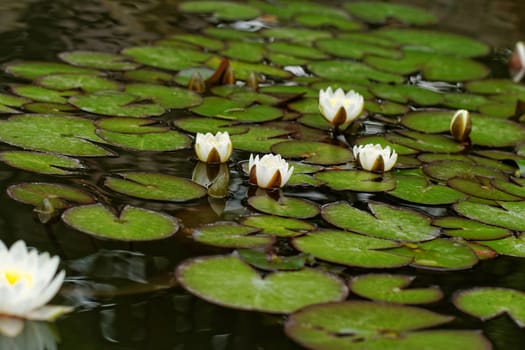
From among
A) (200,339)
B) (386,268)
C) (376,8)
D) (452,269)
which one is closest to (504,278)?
(452,269)

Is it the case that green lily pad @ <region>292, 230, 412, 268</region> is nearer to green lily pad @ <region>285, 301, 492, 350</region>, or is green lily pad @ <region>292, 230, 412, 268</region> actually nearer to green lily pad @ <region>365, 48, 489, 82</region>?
green lily pad @ <region>285, 301, 492, 350</region>

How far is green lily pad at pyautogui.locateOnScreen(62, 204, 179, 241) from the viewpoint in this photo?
2.10 metres

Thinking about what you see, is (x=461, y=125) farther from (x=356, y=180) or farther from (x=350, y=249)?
(x=350, y=249)

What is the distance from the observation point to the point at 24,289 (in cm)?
163

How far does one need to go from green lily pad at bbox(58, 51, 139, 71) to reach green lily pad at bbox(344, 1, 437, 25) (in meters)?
1.64

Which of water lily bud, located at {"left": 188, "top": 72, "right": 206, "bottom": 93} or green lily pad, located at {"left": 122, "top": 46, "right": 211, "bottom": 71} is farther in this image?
green lily pad, located at {"left": 122, "top": 46, "right": 211, "bottom": 71}

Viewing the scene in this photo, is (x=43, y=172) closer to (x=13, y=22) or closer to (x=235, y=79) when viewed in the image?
(x=235, y=79)

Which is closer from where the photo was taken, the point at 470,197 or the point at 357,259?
the point at 357,259

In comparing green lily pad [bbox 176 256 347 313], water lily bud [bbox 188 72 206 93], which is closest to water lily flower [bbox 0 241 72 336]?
green lily pad [bbox 176 256 347 313]

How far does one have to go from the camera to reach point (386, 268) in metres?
2.07

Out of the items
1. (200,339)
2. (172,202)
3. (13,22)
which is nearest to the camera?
(200,339)

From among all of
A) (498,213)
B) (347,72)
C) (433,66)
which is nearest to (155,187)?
(498,213)

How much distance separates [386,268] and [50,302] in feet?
2.46

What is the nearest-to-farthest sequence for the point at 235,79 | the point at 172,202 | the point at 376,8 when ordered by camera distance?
the point at 172,202, the point at 235,79, the point at 376,8
